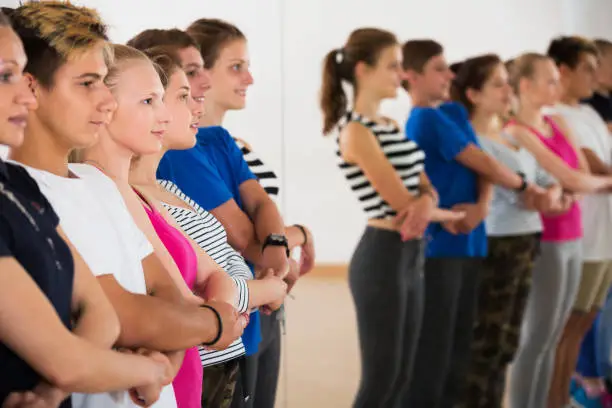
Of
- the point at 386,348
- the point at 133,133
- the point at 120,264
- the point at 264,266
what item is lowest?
the point at 386,348

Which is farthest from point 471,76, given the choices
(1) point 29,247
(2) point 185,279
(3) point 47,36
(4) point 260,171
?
(1) point 29,247

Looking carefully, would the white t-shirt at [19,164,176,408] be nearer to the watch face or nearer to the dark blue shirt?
the dark blue shirt

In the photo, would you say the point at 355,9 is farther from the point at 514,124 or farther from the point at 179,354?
the point at 179,354

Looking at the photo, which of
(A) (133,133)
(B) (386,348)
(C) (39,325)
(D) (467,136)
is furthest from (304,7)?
(C) (39,325)

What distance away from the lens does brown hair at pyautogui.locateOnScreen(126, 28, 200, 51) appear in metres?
2.05

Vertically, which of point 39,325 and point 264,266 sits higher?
point 39,325

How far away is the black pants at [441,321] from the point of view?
3260mm

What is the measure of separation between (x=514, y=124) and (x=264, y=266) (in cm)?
193

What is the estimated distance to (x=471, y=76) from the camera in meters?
3.64

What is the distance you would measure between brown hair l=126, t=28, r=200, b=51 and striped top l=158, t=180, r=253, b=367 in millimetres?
322

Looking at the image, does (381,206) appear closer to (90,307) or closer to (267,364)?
(267,364)

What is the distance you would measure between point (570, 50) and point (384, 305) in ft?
5.99

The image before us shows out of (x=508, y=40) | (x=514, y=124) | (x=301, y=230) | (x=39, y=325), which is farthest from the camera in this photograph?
(x=508, y=40)

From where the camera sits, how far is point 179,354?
4.71ft
